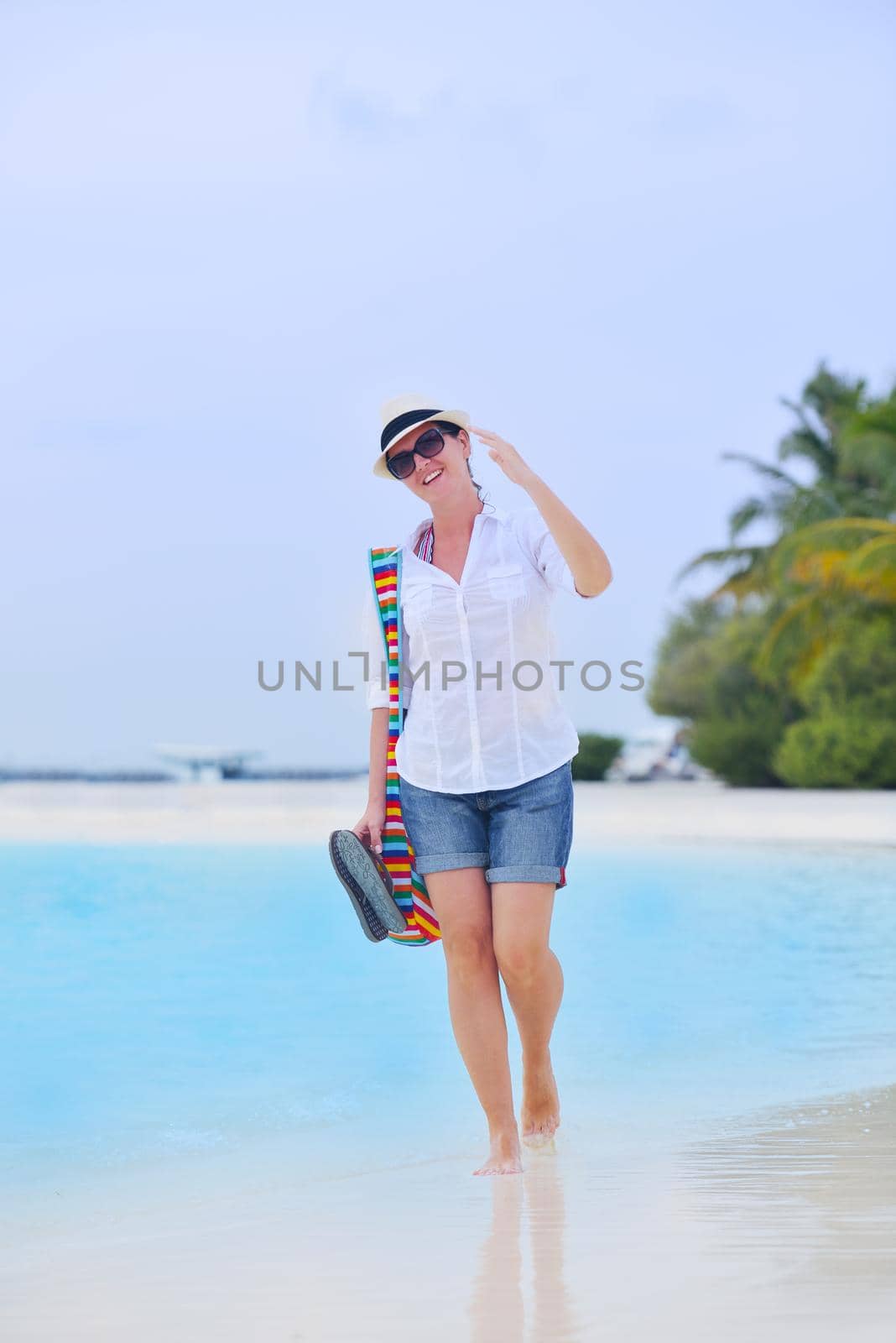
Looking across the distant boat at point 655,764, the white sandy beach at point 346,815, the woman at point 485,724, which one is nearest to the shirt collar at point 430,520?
the woman at point 485,724

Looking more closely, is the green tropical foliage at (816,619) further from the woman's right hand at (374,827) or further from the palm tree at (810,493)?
the woman's right hand at (374,827)

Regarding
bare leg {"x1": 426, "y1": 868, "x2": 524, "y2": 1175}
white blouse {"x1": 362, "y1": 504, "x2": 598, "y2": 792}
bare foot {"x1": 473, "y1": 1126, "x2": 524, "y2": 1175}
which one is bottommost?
bare foot {"x1": 473, "y1": 1126, "x2": 524, "y2": 1175}

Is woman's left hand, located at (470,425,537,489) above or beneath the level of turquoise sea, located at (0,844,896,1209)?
above

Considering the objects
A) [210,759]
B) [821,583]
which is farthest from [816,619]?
[210,759]

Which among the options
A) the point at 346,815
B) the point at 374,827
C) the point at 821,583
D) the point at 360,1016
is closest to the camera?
the point at 374,827

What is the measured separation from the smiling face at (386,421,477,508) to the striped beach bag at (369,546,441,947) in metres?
0.18

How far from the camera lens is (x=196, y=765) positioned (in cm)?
4650

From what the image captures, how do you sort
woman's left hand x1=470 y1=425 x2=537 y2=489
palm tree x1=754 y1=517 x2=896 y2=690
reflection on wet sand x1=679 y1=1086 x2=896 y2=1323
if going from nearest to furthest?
reflection on wet sand x1=679 y1=1086 x2=896 y2=1323 → woman's left hand x1=470 y1=425 x2=537 y2=489 → palm tree x1=754 y1=517 x2=896 y2=690

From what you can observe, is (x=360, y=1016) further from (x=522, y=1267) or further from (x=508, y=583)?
(x=522, y=1267)

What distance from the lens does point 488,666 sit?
12.8 ft

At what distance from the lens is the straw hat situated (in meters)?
3.97

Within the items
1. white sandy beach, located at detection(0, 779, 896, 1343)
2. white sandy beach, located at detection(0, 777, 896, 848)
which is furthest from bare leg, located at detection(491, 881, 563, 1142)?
white sandy beach, located at detection(0, 777, 896, 848)

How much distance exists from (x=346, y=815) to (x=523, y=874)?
60.4 feet

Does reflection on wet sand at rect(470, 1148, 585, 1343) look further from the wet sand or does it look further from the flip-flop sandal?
the flip-flop sandal
